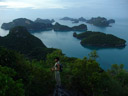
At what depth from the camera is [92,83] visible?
7059 mm

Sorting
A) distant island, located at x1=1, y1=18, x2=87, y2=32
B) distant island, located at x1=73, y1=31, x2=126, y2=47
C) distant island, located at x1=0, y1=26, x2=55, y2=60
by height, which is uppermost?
distant island, located at x1=1, y1=18, x2=87, y2=32

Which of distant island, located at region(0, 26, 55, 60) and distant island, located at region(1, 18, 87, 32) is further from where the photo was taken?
distant island, located at region(1, 18, 87, 32)

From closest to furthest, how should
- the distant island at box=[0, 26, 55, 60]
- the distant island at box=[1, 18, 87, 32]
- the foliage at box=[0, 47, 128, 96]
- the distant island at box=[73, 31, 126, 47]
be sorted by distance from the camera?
the foliage at box=[0, 47, 128, 96] < the distant island at box=[0, 26, 55, 60] < the distant island at box=[73, 31, 126, 47] < the distant island at box=[1, 18, 87, 32]

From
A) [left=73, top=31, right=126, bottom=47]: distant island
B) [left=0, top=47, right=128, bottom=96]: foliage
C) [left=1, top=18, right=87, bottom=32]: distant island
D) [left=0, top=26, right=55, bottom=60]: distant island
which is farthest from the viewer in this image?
[left=1, top=18, right=87, bottom=32]: distant island

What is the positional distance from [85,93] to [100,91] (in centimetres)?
115

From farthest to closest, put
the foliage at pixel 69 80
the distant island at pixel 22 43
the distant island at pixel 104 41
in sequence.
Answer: the distant island at pixel 104 41
the distant island at pixel 22 43
the foliage at pixel 69 80

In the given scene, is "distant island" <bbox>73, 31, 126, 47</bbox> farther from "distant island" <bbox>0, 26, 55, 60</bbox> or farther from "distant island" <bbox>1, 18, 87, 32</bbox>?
"distant island" <bbox>1, 18, 87, 32</bbox>

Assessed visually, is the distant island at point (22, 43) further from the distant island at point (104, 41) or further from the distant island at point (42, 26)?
the distant island at point (42, 26)

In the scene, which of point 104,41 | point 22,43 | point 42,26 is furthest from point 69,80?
point 42,26

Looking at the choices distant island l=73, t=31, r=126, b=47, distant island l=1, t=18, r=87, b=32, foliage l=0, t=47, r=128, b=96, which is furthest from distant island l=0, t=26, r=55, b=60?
distant island l=1, t=18, r=87, b=32

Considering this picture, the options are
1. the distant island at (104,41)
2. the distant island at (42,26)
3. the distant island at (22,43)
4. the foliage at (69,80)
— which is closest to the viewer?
the foliage at (69,80)

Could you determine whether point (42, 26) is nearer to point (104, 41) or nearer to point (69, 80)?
point (104, 41)

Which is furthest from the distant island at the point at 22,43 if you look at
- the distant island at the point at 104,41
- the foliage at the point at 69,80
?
the foliage at the point at 69,80

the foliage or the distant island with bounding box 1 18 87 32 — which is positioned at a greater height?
the distant island with bounding box 1 18 87 32
